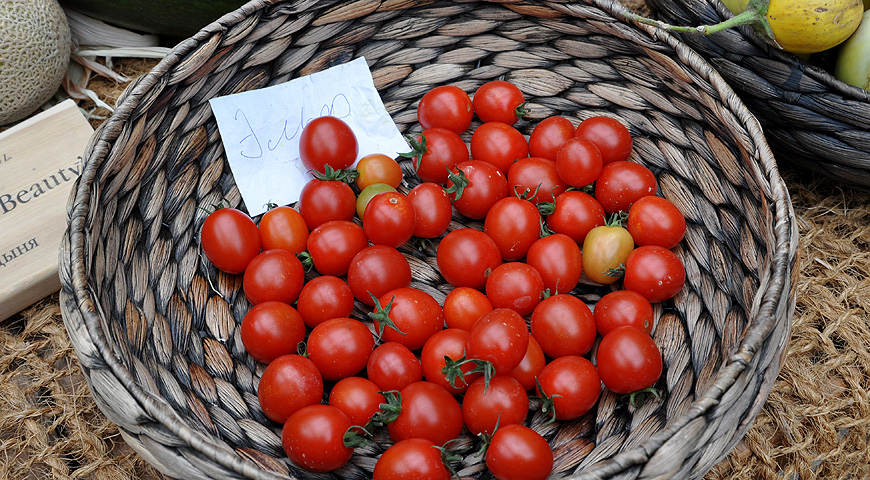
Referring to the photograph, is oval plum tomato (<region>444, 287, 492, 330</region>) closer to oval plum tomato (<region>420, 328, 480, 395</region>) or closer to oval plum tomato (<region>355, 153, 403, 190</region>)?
oval plum tomato (<region>420, 328, 480, 395</region>)

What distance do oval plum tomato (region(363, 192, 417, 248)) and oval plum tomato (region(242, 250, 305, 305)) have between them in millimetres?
179

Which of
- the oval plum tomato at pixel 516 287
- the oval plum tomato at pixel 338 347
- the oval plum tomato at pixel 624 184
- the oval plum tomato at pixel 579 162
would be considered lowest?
the oval plum tomato at pixel 338 347

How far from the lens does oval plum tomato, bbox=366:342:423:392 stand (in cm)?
125

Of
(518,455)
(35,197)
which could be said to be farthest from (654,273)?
(35,197)

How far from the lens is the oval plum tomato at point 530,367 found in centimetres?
127

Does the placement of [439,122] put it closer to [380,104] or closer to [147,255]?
[380,104]

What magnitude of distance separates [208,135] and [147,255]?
1.11 feet

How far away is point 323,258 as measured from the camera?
1420 millimetres

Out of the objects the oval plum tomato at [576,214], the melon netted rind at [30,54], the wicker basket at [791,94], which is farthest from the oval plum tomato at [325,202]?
Result: the melon netted rind at [30,54]

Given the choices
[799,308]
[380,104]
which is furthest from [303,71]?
[799,308]

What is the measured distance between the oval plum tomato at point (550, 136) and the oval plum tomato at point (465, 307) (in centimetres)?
42

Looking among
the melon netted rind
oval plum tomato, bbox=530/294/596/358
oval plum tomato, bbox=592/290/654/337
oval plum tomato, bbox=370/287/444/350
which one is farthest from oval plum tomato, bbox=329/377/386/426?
the melon netted rind

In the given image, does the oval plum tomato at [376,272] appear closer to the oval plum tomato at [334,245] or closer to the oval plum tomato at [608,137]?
the oval plum tomato at [334,245]

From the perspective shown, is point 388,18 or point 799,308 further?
point 388,18
